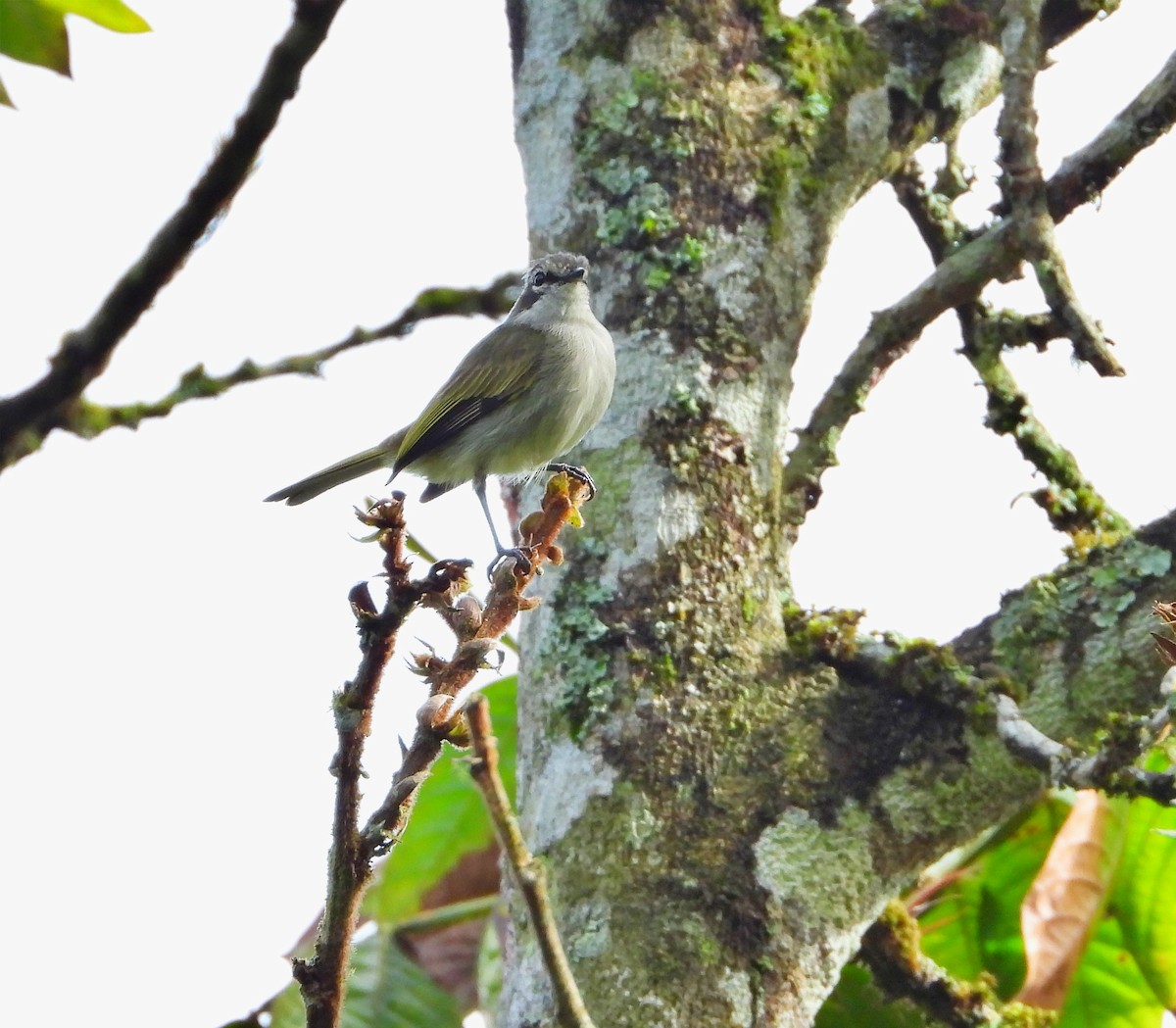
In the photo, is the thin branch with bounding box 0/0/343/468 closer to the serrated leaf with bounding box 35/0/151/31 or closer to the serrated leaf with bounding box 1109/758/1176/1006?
the serrated leaf with bounding box 35/0/151/31

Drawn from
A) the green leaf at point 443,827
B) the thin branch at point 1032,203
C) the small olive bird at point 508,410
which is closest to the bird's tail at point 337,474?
the small olive bird at point 508,410

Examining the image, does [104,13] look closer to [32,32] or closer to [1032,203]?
[32,32]

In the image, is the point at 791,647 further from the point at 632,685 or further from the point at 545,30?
the point at 545,30

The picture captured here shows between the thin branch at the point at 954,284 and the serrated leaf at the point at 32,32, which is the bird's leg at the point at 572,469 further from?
the serrated leaf at the point at 32,32

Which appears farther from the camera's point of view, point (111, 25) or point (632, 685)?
point (632, 685)

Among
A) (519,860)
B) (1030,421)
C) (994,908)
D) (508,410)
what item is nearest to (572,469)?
(508,410)

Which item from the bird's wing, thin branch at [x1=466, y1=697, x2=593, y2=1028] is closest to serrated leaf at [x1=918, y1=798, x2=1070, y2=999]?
the bird's wing

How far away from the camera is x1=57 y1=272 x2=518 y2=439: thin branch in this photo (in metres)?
1.69

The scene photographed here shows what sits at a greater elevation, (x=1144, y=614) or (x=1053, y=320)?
(x=1053, y=320)

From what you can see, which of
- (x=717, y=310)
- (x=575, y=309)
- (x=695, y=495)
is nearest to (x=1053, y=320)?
(x=717, y=310)

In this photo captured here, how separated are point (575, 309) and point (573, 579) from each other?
62.8 inches

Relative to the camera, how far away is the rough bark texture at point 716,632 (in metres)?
3.37

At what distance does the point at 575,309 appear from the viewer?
512cm

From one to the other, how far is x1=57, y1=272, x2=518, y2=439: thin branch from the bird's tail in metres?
3.23
